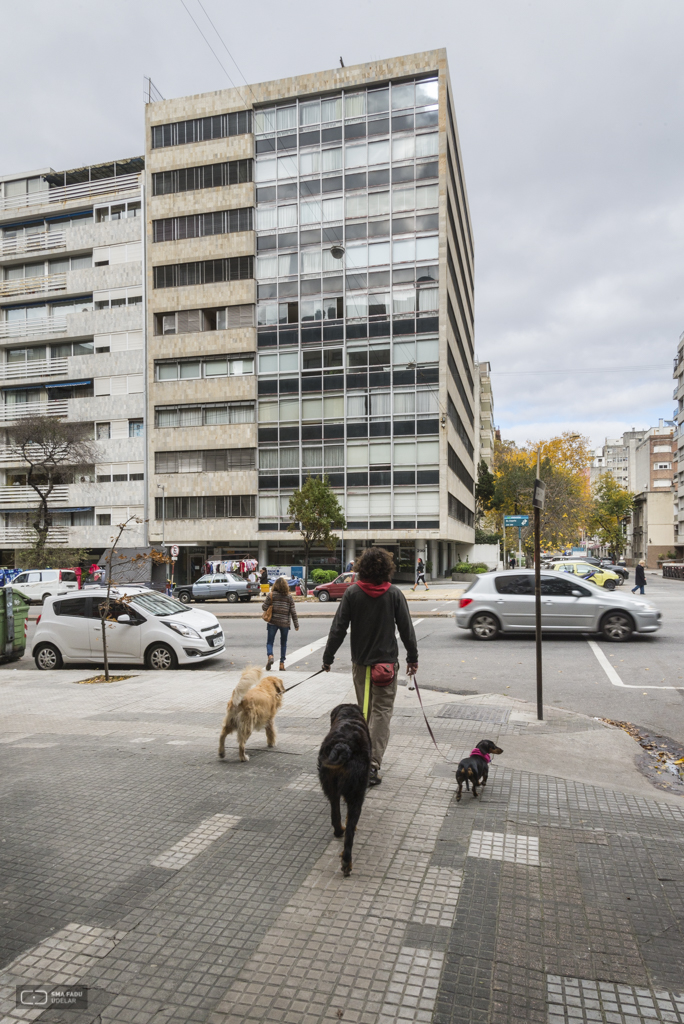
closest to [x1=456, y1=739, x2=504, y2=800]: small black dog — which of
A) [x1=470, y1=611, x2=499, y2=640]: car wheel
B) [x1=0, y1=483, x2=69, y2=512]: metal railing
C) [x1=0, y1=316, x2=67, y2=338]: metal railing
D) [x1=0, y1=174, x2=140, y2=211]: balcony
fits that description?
[x1=470, y1=611, x2=499, y2=640]: car wheel

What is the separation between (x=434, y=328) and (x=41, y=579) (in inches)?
1024

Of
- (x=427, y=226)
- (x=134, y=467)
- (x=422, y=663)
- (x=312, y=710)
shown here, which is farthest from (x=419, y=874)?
(x=134, y=467)

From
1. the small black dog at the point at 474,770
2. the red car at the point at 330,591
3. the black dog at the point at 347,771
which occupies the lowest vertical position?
the red car at the point at 330,591

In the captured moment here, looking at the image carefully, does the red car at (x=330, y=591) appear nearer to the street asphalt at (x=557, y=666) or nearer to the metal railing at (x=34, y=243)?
the street asphalt at (x=557, y=666)

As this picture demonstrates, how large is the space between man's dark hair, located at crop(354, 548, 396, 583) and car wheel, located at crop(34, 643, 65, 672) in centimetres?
925

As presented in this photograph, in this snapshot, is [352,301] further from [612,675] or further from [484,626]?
[612,675]

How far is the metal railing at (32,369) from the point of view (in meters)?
46.3

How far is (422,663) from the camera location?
39.2ft

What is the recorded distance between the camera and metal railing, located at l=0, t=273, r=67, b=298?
46.6 m

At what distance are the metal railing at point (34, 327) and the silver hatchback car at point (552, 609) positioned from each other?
41.6 meters

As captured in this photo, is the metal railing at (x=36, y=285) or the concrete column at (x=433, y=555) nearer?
the concrete column at (x=433, y=555)

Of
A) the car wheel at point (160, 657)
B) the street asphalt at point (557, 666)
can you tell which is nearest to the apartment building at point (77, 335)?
the street asphalt at point (557, 666)

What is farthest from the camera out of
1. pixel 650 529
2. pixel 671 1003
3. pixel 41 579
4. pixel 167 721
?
pixel 650 529

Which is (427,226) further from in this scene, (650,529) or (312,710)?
(650,529)
